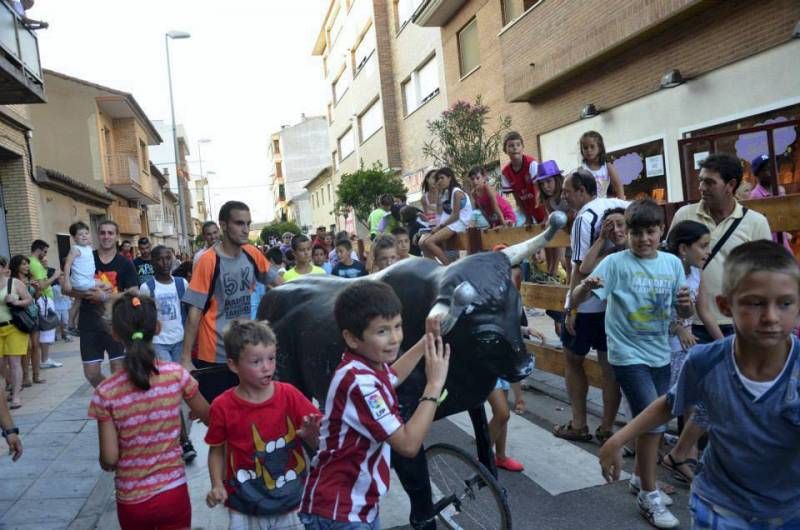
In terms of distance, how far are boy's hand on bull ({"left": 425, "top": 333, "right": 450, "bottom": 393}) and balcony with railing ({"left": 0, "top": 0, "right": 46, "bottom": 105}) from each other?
10888mm

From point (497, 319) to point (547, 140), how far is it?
40.5 ft

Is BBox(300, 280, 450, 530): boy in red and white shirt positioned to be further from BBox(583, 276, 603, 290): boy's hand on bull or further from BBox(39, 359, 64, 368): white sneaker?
BBox(39, 359, 64, 368): white sneaker

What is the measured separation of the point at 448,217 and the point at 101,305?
12.3 feet

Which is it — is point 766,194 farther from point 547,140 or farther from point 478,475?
point 547,140

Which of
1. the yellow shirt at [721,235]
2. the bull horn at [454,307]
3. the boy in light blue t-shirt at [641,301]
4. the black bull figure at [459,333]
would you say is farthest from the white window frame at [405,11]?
the bull horn at [454,307]

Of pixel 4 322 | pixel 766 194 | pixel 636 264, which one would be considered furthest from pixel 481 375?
pixel 4 322

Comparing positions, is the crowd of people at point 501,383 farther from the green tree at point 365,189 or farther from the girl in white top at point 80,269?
the green tree at point 365,189

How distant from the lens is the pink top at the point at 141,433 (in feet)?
9.48

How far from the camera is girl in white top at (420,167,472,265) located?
25.5 feet

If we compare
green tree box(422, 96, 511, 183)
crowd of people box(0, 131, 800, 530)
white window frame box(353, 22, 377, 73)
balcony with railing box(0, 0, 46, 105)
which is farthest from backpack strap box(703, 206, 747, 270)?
white window frame box(353, 22, 377, 73)

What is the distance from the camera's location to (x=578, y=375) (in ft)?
17.4

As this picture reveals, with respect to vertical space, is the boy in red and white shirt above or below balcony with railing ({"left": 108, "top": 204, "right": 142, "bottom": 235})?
below

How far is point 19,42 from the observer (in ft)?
39.1

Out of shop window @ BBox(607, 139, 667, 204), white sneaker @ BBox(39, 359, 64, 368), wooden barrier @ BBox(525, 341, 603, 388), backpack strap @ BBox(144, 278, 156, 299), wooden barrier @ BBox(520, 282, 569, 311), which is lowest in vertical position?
white sneaker @ BBox(39, 359, 64, 368)
